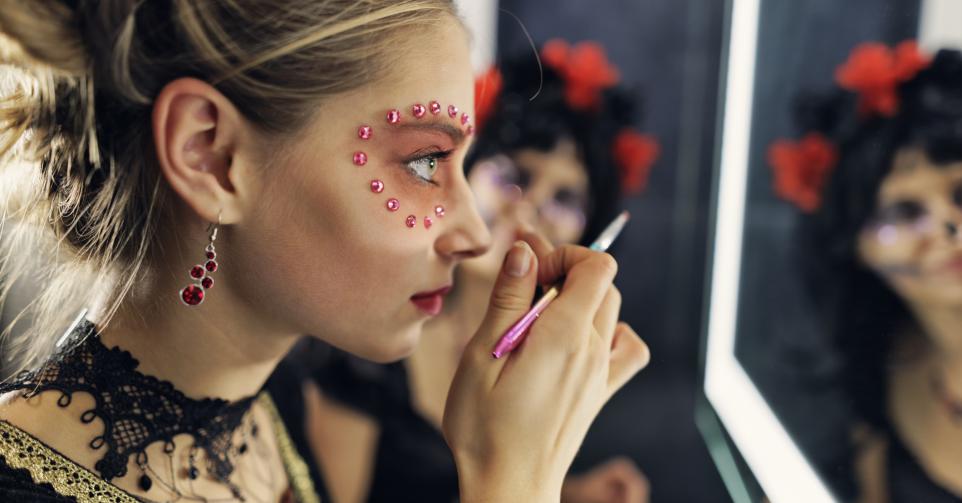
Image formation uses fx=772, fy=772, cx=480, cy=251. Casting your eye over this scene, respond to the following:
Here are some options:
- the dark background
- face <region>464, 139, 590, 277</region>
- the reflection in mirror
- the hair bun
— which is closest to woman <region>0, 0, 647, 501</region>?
the hair bun

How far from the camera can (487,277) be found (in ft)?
4.63

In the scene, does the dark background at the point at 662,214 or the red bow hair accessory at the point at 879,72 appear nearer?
the red bow hair accessory at the point at 879,72

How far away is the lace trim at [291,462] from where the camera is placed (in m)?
0.92

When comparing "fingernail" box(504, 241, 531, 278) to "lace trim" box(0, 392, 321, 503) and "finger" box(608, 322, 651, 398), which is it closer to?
"finger" box(608, 322, 651, 398)

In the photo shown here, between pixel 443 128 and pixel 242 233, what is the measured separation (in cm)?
20

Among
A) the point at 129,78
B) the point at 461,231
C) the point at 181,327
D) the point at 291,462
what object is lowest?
the point at 291,462

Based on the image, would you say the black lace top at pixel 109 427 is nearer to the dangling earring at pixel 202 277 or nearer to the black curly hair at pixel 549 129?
the dangling earring at pixel 202 277

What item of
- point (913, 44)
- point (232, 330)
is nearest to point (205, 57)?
point (232, 330)

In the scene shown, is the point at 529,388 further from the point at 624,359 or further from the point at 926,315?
the point at 926,315

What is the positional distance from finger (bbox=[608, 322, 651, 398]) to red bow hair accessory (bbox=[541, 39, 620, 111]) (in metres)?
0.83

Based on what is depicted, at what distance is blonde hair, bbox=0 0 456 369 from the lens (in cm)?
58

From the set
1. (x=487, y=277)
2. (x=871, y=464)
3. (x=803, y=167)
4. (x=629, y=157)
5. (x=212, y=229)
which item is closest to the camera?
(x=871, y=464)

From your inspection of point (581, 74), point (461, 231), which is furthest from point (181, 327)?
point (581, 74)

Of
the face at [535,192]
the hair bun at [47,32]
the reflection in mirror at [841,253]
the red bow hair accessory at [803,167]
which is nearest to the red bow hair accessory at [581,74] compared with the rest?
the face at [535,192]
